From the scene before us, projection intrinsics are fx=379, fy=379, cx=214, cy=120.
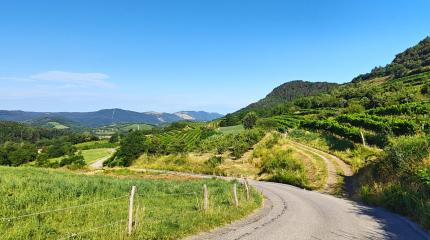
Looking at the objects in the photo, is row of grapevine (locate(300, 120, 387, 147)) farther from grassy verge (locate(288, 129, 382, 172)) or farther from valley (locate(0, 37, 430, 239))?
grassy verge (locate(288, 129, 382, 172))

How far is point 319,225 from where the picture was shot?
17031 mm

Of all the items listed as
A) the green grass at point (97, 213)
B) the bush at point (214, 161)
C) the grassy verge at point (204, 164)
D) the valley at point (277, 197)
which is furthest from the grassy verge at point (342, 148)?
the green grass at point (97, 213)

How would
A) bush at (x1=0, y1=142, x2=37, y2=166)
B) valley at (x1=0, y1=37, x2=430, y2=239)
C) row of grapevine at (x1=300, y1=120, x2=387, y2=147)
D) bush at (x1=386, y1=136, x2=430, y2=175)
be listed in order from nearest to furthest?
valley at (x1=0, y1=37, x2=430, y2=239)
bush at (x1=386, y1=136, x2=430, y2=175)
row of grapevine at (x1=300, y1=120, x2=387, y2=147)
bush at (x1=0, y1=142, x2=37, y2=166)

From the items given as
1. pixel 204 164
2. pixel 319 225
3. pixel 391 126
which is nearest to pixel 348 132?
pixel 391 126

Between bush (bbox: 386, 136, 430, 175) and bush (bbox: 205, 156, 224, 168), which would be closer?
bush (bbox: 386, 136, 430, 175)

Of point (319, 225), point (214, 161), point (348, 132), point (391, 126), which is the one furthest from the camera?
point (214, 161)

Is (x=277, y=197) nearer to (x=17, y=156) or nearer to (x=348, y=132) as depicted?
(x=348, y=132)

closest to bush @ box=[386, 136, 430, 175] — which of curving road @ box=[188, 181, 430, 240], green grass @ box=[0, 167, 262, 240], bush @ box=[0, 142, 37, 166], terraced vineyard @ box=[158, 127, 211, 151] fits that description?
curving road @ box=[188, 181, 430, 240]

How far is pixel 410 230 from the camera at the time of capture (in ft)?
55.1

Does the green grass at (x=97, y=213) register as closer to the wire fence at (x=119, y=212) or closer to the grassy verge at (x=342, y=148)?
the wire fence at (x=119, y=212)

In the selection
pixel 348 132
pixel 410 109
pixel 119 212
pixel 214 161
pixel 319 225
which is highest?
pixel 410 109

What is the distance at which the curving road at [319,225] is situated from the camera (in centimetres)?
1497

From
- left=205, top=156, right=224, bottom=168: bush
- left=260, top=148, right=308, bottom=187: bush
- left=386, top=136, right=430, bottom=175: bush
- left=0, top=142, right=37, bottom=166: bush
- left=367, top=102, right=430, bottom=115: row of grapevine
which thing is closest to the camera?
left=386, top=136, right=430, bottom=175: bush

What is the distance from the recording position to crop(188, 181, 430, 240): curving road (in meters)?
15.0
